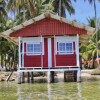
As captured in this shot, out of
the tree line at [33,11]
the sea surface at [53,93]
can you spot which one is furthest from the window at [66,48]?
the tree line at [33,11]

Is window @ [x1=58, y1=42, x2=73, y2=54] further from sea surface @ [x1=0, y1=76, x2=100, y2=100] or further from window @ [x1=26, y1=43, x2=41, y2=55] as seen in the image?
sea surface @ [x1=0, y1=76, x2=100, y2=100]

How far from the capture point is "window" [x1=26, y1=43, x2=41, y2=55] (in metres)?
24.5

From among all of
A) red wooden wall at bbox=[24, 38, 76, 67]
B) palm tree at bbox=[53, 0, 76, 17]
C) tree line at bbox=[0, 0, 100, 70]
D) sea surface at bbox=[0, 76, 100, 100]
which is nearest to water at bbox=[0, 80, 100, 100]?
sea surface at bbox=[0, 76, 100, 100]

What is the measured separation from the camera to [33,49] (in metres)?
24.5

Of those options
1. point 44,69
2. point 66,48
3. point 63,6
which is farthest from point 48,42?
point 63,6

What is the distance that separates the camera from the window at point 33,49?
2450cm

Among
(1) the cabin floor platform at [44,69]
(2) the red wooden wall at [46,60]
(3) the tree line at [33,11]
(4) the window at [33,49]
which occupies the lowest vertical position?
(1) the cabin floor platform at [44,69]

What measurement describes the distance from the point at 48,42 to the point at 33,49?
48.6 inches

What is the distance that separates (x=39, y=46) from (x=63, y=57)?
199cm

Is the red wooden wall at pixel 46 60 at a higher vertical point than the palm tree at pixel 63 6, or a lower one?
lower

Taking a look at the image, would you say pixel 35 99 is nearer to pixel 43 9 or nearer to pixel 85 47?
pixel 43 9

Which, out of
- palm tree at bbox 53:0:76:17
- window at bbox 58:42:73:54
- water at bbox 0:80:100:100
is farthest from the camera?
palm tree at bbox 53:0:76:17

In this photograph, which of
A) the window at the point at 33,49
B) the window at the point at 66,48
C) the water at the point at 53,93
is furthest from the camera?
the window at the point at 33,49

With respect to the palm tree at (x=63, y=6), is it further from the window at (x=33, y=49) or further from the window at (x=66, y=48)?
the window at (x=66, y=48)
